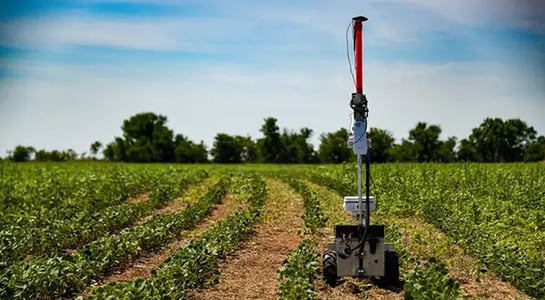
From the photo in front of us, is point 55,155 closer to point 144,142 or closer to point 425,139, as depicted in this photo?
point 144,142

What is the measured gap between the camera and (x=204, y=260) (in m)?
8.38

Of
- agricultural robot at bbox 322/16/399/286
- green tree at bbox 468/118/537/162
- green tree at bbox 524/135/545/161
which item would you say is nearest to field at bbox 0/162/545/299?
agricultural robot at bbox 322/16/399/286

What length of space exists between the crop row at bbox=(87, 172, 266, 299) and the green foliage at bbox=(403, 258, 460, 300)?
219 cm

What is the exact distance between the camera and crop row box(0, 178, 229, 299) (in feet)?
22.6

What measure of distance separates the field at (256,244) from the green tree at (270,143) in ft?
172

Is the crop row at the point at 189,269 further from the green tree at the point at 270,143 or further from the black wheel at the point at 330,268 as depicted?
the green tree at the point at 270,143

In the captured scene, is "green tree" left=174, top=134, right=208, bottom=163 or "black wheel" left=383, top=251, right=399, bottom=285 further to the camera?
"green tree" left=174, top=134, right=208, bottom=163

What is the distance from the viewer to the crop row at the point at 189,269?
6289mm

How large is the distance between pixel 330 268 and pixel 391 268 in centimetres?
65

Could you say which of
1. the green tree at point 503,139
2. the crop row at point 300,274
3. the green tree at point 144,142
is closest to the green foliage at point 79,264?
the crop row at point 300,274

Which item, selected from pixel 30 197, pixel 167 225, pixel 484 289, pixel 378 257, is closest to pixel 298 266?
pixel 378 257

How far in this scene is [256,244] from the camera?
37.1 feet

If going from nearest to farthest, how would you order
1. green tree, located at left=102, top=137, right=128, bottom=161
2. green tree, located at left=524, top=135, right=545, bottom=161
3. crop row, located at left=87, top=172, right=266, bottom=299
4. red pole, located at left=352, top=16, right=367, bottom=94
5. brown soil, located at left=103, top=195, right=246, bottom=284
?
crop row, located at left=87, top=172, right=266, bottom=299 → red pole, located at left=352, top=16, right=367, bottom=94 → brown soil, located at left=103, top=195, right=246, bottom=284 → green tree, located at left=524, top=135, right=545, bottom=161 → green tree, located at left=102, top=137, right=128, bottom=161

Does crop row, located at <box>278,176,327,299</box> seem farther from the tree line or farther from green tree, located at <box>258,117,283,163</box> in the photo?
green tree, located at <box>258,117,283,163</box>
